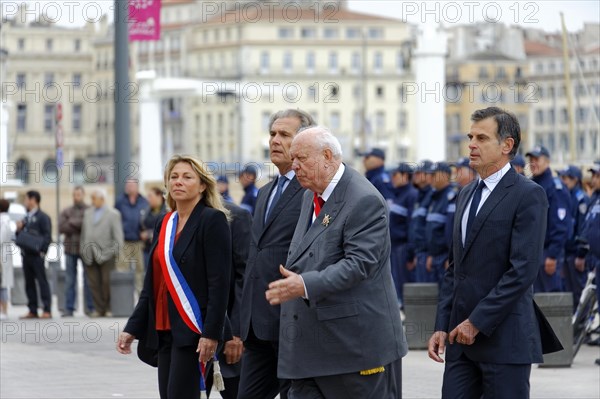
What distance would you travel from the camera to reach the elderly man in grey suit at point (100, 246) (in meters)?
23.0

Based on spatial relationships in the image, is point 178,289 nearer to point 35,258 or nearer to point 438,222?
point 438,222

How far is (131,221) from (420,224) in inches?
249

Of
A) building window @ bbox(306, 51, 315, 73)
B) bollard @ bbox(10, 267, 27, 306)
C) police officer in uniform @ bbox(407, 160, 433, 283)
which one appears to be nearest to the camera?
police officer in uniform @ bbox(407, 160, 433, 283)

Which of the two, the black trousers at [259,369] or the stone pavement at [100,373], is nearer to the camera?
the black trousers at [259,369]

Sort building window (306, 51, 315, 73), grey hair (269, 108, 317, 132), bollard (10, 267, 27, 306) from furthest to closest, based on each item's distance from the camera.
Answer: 1. building window (306, 51, 315, 73)
2. bollard (10, 267, 27, 306)
3. grey hair (269, 108, 317, 132)

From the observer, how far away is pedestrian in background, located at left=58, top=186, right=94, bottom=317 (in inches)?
920

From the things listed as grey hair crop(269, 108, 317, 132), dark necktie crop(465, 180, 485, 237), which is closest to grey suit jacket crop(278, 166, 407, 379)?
dark necktie crop(465, 180, 485, 237)

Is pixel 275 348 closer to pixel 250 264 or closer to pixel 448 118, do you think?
pixel 250 264

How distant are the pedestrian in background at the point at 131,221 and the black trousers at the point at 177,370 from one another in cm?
1569

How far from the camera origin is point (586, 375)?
48.8 feet

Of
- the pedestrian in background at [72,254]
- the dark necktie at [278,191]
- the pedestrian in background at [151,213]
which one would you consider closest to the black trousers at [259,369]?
the dark necktie at [278,191]

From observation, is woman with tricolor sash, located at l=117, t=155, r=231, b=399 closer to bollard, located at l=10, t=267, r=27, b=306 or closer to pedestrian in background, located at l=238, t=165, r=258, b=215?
pedestrian in background, located at l=238, t=165, r=258, b=215

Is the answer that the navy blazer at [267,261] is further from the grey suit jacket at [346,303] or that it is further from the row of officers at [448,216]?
the row of officers at [448,216]

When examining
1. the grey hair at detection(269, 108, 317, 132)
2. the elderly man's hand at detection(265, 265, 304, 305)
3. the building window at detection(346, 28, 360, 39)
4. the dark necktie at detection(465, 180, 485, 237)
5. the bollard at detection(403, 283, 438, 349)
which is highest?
the building window at detection(346, 28, 360, 39)
